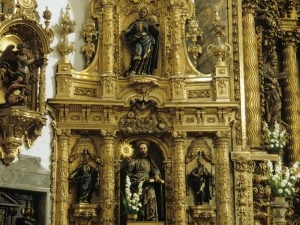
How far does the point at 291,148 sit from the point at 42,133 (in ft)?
26.8

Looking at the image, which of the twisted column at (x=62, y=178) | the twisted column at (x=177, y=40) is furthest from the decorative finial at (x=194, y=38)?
the twisted column at (x=62, y=178)

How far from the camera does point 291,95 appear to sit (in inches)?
782

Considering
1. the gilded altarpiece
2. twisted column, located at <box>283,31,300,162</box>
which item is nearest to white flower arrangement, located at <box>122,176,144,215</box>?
the gilded altarpiece

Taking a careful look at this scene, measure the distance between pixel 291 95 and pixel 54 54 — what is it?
7992 mm

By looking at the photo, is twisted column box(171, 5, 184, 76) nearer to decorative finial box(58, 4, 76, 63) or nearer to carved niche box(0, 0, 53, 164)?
decorative finial box(58, 4, 76, 63)

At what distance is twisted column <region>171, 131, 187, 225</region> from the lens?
15.3 meters

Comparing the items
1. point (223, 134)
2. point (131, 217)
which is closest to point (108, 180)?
point (131, 217)

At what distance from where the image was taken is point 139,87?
629 inches

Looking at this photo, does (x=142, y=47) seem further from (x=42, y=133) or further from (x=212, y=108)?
(x=42, y=133)

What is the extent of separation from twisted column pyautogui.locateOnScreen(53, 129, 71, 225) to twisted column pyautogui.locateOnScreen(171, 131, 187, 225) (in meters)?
2.61

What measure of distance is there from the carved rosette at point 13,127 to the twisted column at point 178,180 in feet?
11.7

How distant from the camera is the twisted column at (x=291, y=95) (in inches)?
764

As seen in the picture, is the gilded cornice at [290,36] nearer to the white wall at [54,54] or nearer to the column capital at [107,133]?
the white wall at [54,54]

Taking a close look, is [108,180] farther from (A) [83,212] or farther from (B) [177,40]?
(B) [177,40]
